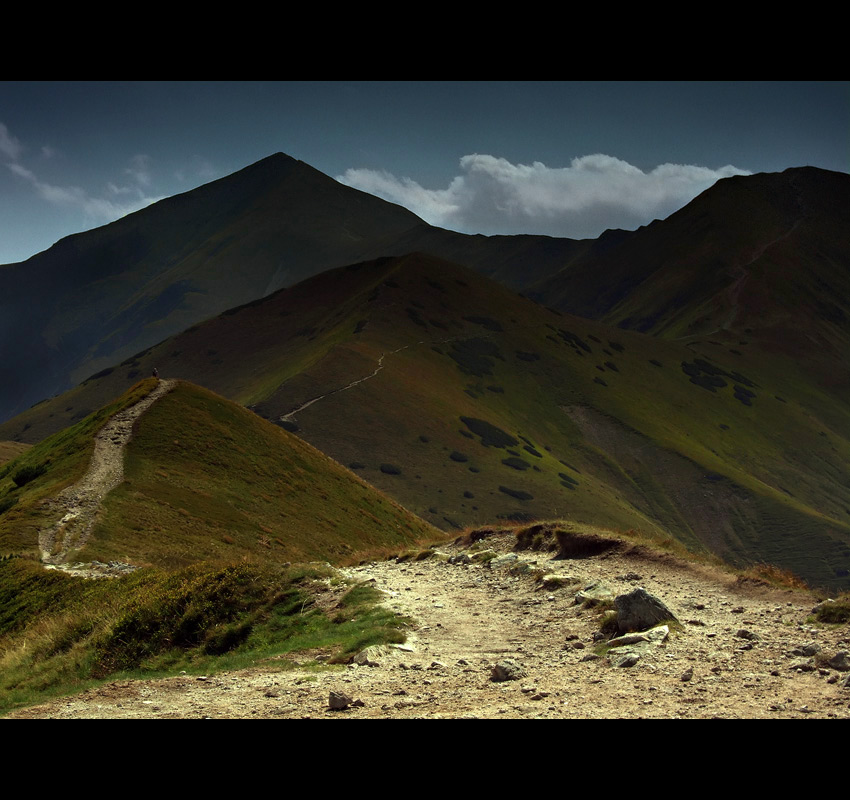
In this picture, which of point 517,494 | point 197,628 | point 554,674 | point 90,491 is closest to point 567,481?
point 517,494

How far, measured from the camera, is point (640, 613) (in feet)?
42.8

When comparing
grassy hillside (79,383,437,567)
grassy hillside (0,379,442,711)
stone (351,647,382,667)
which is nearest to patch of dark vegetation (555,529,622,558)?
grassy hillside (0,379,442,711)

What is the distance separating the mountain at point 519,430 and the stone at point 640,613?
87.0 meters

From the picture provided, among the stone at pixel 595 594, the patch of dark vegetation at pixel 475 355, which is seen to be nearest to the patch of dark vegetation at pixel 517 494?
the patch of dark vegetation at pixel 475 355

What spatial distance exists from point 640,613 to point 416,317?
17104 cm

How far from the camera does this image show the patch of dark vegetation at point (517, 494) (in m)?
123

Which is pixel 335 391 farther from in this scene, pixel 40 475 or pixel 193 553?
pixel 193 553

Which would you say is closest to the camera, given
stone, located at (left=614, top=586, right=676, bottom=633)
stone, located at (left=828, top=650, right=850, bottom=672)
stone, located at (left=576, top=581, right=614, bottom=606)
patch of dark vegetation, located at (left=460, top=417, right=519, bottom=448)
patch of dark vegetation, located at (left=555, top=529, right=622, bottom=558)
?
stone, located at (left=828, top=650, right=850, bottom=672)

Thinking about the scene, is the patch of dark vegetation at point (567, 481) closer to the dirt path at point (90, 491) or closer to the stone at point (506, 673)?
the dirt path at point (90, 491)

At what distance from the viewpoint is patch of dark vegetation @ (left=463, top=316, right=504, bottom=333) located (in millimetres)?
190962

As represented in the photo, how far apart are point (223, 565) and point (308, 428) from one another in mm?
98052

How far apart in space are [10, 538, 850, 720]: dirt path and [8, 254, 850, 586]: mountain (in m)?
84.4

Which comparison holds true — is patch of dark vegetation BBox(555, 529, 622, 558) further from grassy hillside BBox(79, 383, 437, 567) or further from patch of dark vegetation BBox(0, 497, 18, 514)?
patch of dark vegetation BBox(0, 497, 18, 514)

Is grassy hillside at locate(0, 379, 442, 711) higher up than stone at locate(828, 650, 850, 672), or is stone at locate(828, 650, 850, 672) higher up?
grassy hillside at locate(0, 379, 442, 711)
